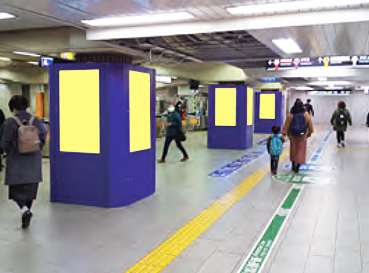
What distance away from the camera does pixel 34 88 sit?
10.8 meters

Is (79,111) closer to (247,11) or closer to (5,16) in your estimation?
(5,16)

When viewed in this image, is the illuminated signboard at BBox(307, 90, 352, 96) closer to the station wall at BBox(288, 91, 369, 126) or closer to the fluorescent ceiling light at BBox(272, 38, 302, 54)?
the station wall at BBox(288, 91, 369, 126)

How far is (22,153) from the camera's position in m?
4.49

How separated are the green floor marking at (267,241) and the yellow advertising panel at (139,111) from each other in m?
2.37

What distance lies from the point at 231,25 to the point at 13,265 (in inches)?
144

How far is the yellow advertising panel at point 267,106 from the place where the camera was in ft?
65.5

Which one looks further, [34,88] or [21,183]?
[34,88]

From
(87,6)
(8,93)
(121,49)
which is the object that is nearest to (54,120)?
(121,49)

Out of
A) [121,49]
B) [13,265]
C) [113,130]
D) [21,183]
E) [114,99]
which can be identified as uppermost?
[121,49]

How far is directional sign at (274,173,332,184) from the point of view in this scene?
7352mm

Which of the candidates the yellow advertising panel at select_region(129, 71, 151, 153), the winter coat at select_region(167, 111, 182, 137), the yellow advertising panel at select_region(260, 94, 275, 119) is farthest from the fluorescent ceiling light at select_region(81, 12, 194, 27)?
the yellow advertising panel at select_region(260, 94, 275, 119)

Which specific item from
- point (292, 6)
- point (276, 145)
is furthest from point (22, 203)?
point (276, 145)

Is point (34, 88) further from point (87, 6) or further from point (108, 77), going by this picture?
point (87, 6)

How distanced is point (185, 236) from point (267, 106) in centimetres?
1663
